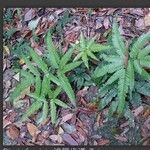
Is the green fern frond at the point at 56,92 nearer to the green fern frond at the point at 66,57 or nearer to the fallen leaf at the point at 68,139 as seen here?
the green fern frond at the point at 66,57

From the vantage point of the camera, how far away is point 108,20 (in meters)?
3.29

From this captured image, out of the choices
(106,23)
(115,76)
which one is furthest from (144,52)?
(106,23)

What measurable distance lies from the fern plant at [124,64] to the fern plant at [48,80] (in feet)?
0.88

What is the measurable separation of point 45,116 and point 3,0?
0.98m

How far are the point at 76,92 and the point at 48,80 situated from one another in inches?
9.8

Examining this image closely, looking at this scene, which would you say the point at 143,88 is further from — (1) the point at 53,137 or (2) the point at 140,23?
(1) the point at 53,137

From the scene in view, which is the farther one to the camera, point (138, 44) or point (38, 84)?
point (38, 84)

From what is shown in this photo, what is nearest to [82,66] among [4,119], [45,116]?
[45,116]

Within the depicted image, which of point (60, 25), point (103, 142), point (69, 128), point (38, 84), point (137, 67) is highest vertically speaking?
point (60, 25)

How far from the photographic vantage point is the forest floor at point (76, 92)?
10.6 feet

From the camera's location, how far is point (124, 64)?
313cm

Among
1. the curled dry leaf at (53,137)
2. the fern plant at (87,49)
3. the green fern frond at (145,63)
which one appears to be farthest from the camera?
the curled dry leaf at (53,137)

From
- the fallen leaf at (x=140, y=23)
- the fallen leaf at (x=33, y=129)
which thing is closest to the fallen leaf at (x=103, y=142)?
the fallen leaf at (x=33, y=129)

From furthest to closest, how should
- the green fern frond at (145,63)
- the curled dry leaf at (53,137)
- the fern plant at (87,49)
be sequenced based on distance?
1. the curled dry leaf at (53,137)
2. the fern plant at (87,49)
3. the green fern frond at (145,63)
